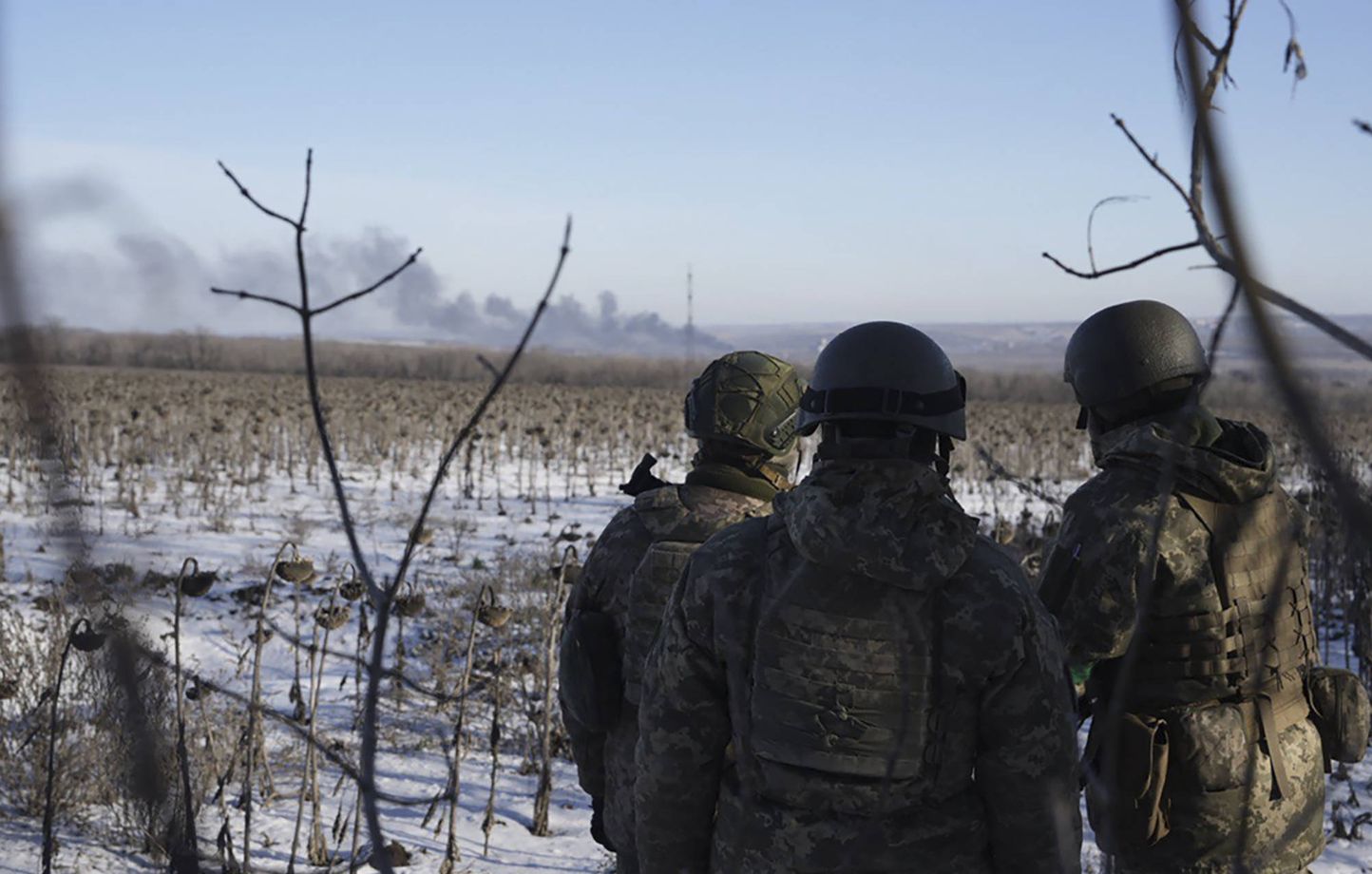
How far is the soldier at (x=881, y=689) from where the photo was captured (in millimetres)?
2061

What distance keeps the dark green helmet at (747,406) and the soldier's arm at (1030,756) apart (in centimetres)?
110

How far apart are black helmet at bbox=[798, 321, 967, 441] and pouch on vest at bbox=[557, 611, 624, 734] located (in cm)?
94

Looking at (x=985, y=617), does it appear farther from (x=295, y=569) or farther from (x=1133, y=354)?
(x=295, y=569)

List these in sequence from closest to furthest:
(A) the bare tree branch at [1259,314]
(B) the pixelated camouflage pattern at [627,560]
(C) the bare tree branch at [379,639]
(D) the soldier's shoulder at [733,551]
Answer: (A) the bare tree branch at [1259,314] < (C) the bare tree branch at [379,639] < (D) the soldier's shoulder at [733,551] < (B) the pixelated camouflage pattern at [627,560]

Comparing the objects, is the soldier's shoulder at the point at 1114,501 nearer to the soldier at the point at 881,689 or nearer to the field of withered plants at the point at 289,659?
the field of withered plants at the point at 289,659

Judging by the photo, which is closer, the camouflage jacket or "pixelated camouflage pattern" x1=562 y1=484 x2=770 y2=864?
the camouflage jacket

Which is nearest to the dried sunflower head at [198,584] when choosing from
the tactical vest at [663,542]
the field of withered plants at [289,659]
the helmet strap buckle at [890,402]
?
the field of withered plants at [289,659]

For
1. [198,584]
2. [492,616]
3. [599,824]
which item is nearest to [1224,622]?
[599,824]

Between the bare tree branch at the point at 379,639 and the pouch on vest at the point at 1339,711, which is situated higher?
the bare tree branch at the point at 379,639

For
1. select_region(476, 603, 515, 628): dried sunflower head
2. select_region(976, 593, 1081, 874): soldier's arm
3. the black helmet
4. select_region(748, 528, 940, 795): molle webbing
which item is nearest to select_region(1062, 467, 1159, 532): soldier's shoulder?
the black helmet

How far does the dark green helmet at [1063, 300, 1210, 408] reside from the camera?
2.99 metres

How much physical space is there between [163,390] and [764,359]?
25.7 metres

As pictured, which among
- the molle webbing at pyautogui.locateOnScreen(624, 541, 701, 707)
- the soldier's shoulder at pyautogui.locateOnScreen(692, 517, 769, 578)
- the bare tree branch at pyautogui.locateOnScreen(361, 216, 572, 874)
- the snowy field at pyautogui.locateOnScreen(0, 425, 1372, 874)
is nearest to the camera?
the bare tree branch at pyautogui.locateOnScreen(361, 216, 572, 874)

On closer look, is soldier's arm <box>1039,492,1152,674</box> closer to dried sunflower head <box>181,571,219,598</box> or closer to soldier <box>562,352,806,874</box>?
soldier <box>562,352,806,874</box>
